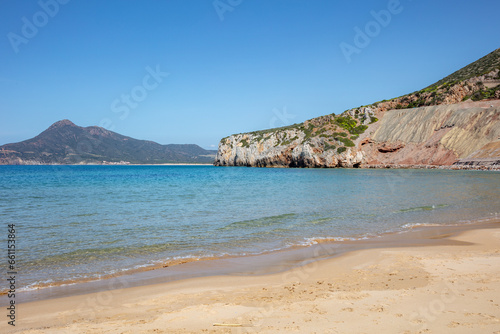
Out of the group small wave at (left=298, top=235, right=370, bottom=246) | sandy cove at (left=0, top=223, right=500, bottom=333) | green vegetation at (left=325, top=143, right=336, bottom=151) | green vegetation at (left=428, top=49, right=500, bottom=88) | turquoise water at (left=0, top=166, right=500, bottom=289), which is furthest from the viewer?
green vegetation at (left=428, top=49, right=500, bottom=88)

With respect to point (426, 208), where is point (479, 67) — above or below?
above

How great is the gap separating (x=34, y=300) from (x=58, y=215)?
1059cm

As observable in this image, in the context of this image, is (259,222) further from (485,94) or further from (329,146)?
(485,94)

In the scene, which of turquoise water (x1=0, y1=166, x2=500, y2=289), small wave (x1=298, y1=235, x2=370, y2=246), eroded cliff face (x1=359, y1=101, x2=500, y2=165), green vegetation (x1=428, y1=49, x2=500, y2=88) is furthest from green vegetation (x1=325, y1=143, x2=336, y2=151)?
small wave (x1=298, y1=235, x2=370, y2=246)

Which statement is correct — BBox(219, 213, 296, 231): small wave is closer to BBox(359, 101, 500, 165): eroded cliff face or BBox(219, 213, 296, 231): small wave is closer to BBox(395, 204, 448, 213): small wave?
BBox(395, 204, 448, 213): small wave

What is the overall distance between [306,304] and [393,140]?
76154 mm

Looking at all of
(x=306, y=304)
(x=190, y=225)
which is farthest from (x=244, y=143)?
(x=306, y=304)

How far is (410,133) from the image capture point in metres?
73.1

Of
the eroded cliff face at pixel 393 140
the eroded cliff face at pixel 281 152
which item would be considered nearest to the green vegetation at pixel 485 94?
the eroded cliff face at pixel 393 140

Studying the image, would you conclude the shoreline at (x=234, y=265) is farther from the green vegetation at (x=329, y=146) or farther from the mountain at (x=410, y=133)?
the green vegetation at (x=329, y=146)

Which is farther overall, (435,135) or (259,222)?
(435,135)

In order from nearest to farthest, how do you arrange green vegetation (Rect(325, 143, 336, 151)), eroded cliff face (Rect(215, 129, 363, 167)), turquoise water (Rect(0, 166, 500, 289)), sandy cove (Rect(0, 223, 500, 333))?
sandy cove (Rect(0, 223, 500, 333)) < turquoise water (Rect(0, 166, 500, 289)) < eroded cliff face (Rect(215, 129, 363, 167)) < green vegetation (Rect(325, 143, 336, 151))

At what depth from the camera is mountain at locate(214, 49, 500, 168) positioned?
203 ft

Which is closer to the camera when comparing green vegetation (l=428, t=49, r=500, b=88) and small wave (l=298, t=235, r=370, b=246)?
small wave (l=298, t=235, r=370, b=246)
